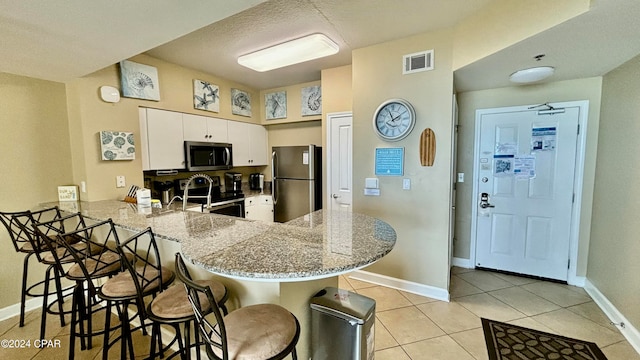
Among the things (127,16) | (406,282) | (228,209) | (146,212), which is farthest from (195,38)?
(406,282)

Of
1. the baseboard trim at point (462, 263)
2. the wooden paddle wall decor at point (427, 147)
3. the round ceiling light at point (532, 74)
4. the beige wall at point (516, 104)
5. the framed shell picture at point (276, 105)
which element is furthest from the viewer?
the framed shell picture at point (276, 105)

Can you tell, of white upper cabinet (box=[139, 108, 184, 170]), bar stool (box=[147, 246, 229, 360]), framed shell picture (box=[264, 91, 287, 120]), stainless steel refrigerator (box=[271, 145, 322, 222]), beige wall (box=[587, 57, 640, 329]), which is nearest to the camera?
bar stool (box=[147, 246, 229, 360])

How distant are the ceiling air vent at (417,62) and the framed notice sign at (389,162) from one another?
2.62ft

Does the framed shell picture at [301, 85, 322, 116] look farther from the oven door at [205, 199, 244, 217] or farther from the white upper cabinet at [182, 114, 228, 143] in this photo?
the oven door at [205, 199, 244, 217]

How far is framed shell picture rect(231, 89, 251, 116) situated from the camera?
13.3 ft

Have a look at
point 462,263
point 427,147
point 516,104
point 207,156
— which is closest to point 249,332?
point 427,147

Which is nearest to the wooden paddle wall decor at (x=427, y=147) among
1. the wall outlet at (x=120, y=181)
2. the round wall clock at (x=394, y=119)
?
the round wall clock at (x=394, y=119)

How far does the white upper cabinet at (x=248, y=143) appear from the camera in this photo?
4.09 metres

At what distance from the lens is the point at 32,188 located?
248cm

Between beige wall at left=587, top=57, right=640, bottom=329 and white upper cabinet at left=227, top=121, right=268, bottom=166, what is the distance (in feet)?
14.2

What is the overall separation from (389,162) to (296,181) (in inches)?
63.5

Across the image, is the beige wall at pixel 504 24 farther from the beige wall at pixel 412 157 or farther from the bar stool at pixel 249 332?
the bar stool at pixel 249 332

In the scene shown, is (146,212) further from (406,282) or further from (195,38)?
(406,282)

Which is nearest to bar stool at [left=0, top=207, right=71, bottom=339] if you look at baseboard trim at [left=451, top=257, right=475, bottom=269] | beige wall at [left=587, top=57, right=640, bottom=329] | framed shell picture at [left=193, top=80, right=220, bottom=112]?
framed shell picture at [left=193, top=80, right=220, bottom=112]
